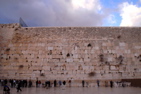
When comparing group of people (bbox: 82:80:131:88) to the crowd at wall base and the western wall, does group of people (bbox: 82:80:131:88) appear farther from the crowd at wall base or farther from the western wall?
the western wall

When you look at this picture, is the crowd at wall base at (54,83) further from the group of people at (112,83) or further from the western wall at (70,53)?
the western wall at (70,53)

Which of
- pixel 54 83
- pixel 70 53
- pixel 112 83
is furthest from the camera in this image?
pixel 70 53

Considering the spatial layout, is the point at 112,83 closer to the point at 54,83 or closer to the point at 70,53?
the point at 70,53

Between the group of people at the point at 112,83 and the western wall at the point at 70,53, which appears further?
the western wall at the point at 70,53

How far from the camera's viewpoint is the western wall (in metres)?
13.3

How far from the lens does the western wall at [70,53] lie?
43.5ft

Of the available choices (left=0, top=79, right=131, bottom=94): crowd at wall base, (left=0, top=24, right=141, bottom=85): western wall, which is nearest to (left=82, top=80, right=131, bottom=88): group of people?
(left=0, top=79, right=131, bottom=94): crowd at wall base

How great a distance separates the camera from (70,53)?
1367 cm

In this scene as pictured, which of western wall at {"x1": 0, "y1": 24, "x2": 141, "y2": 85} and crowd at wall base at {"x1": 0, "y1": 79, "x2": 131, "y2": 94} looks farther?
western wall at {"x1": 0, "y1": 24, "x2": 141, "y2": 85}

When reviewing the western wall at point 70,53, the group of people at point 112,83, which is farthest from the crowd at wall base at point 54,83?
the western wall at point 70,53

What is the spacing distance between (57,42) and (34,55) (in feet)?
7.40

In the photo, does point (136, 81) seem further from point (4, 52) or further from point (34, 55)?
point (4, 52)

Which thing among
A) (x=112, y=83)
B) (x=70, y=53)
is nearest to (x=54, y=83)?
(x=70, y=53)

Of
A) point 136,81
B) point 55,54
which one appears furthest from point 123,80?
point 55,54
